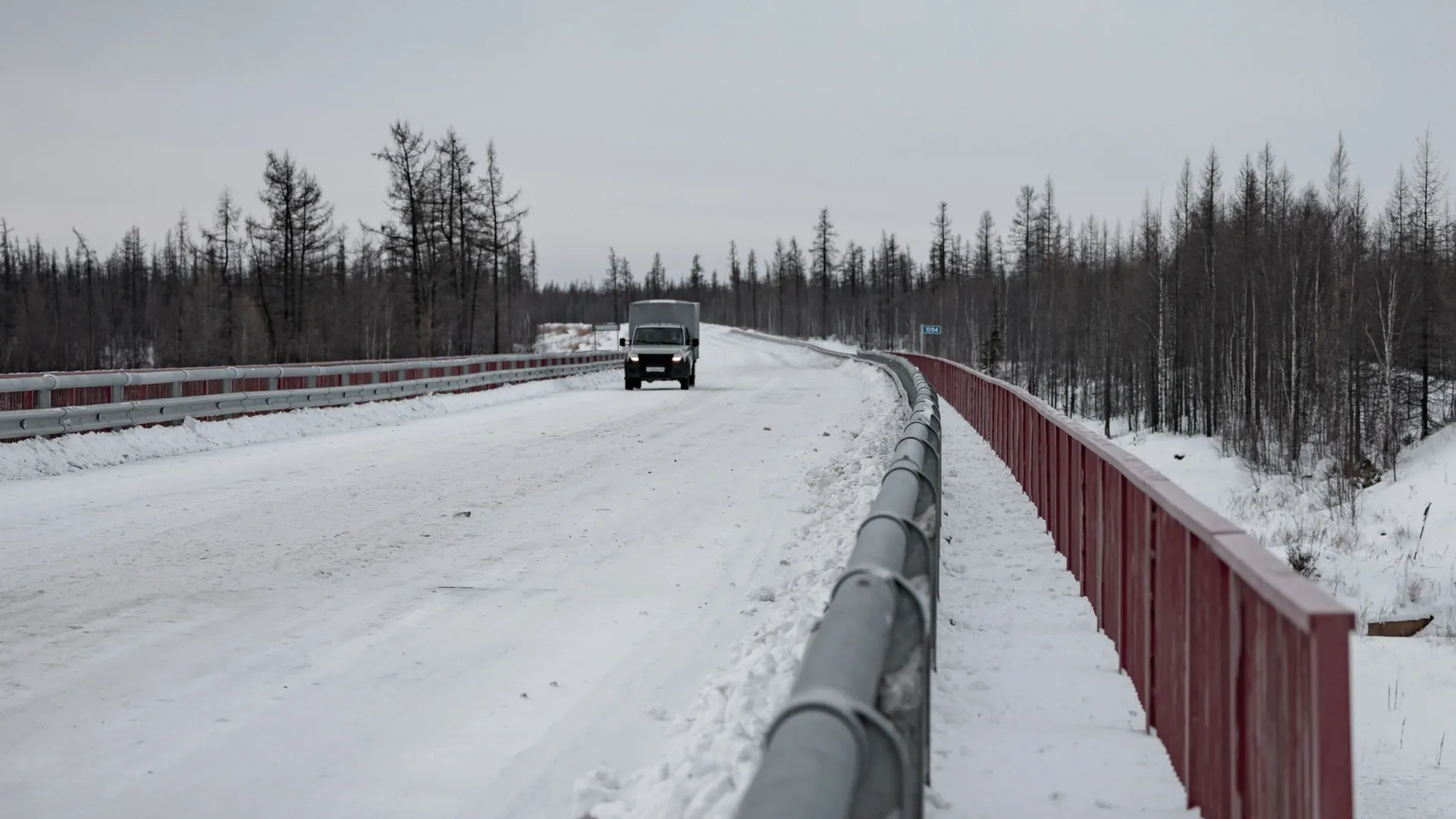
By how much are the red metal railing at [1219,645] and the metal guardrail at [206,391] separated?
1333 cm

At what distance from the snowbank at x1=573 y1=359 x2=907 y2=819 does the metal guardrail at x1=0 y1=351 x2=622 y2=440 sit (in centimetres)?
1073

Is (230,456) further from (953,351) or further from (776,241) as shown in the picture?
(776,241)

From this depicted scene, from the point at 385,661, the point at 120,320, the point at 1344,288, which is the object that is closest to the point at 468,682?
the point at 385,661

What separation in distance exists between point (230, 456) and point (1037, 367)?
92.3 metres

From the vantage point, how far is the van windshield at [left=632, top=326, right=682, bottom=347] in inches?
1415

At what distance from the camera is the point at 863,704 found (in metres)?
2.42

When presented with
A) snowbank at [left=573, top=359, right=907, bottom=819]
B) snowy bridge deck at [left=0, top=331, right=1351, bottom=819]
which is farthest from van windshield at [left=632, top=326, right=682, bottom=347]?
snowbank at [left=573, top=359, right=907, bottom=819]

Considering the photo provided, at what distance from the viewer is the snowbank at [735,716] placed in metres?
4.26

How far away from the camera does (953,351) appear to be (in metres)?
117

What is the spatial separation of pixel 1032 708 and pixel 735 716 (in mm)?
1547

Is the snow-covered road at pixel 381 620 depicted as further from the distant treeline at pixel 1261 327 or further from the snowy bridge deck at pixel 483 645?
the distant treeline at pixel 1261 327

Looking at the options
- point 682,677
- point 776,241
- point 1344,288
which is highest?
point 776,241

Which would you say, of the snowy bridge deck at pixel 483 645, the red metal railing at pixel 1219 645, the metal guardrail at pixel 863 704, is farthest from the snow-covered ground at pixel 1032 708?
the metal guardrail at pixel 863 704

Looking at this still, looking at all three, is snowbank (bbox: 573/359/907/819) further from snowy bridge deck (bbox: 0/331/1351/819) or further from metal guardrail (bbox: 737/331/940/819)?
metal guardrail (bbox: 737/331/940/819)
